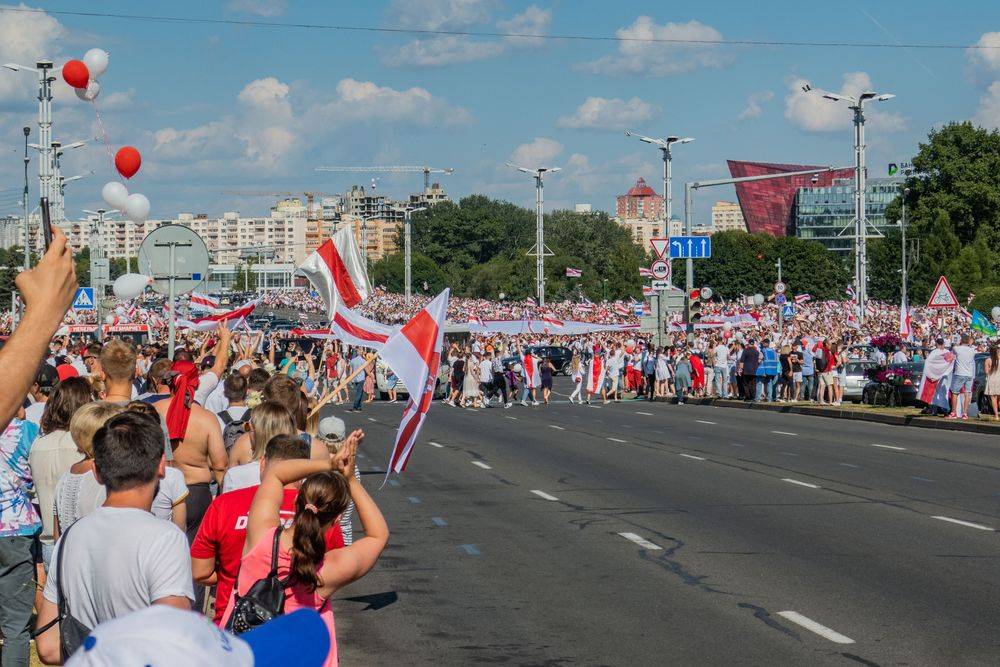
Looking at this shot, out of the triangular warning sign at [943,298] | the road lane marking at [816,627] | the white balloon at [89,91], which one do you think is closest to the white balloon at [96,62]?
the white balloon at [89,91]

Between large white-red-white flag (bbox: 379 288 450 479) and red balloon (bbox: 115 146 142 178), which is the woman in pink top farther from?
red balloon (bbox: 115 146 142 178)

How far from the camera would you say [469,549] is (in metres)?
12.6

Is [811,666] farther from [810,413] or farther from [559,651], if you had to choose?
[810,413]

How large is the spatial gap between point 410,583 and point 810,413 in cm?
2549

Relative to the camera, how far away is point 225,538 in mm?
6059

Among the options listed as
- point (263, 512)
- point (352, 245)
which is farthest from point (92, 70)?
point (263, 512)

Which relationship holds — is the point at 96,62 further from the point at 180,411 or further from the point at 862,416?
the point at 862,416

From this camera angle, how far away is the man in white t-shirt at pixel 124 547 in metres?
4.41

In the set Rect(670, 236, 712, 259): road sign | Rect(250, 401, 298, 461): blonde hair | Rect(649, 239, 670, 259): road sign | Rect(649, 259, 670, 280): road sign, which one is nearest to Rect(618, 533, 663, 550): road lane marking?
Rect(250, 401, 298, 461): blonde hair

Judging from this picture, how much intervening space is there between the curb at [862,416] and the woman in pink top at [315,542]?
75.7 ft

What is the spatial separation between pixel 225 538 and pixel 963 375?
24.8 m

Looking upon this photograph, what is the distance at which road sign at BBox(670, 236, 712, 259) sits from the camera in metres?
44.8

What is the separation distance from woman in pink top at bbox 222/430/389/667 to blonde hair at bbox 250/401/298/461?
1.42 m

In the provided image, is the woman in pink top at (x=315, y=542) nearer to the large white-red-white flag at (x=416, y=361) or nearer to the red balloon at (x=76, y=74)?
the large white-red-white flag at (x=416, y=361)
